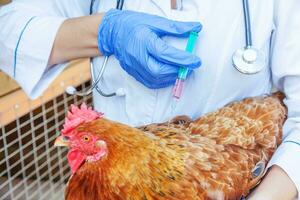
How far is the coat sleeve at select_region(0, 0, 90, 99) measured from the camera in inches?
44.0

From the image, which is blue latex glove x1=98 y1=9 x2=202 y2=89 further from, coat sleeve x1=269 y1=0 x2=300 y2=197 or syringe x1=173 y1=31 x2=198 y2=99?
coat sleeve x1=269 y1=0 x2=300 y2=197

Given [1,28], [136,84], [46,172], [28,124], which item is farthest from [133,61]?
[46,172]

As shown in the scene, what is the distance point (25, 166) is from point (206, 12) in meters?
1.62

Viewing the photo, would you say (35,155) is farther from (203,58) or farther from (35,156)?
(203,58)

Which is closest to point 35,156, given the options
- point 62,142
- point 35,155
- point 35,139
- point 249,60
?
point 35,155

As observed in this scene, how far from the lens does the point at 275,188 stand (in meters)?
0.97

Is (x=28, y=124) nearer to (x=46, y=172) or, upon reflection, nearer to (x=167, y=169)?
(x=46, y=172)

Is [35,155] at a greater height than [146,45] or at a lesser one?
lesser

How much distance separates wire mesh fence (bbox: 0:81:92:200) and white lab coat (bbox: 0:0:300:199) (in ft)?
3.55

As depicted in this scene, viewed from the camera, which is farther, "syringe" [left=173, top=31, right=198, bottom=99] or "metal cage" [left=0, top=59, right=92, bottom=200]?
"metal cage" [left=0, top=59, right=92, bottom=200]

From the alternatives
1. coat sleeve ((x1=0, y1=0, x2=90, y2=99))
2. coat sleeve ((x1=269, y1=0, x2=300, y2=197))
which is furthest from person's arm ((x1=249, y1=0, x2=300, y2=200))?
coat sleeve ((x1=0, y1=0, x2=90, y2=99))

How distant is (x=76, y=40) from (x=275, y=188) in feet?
1.63

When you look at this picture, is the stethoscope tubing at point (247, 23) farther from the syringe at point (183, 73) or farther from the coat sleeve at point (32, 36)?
the coat sleeve at point (32, 36)

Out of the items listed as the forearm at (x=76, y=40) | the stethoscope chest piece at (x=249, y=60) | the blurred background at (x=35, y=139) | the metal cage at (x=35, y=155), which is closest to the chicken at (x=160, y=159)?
the stethoscope chest piece at (x=249, y=60)
